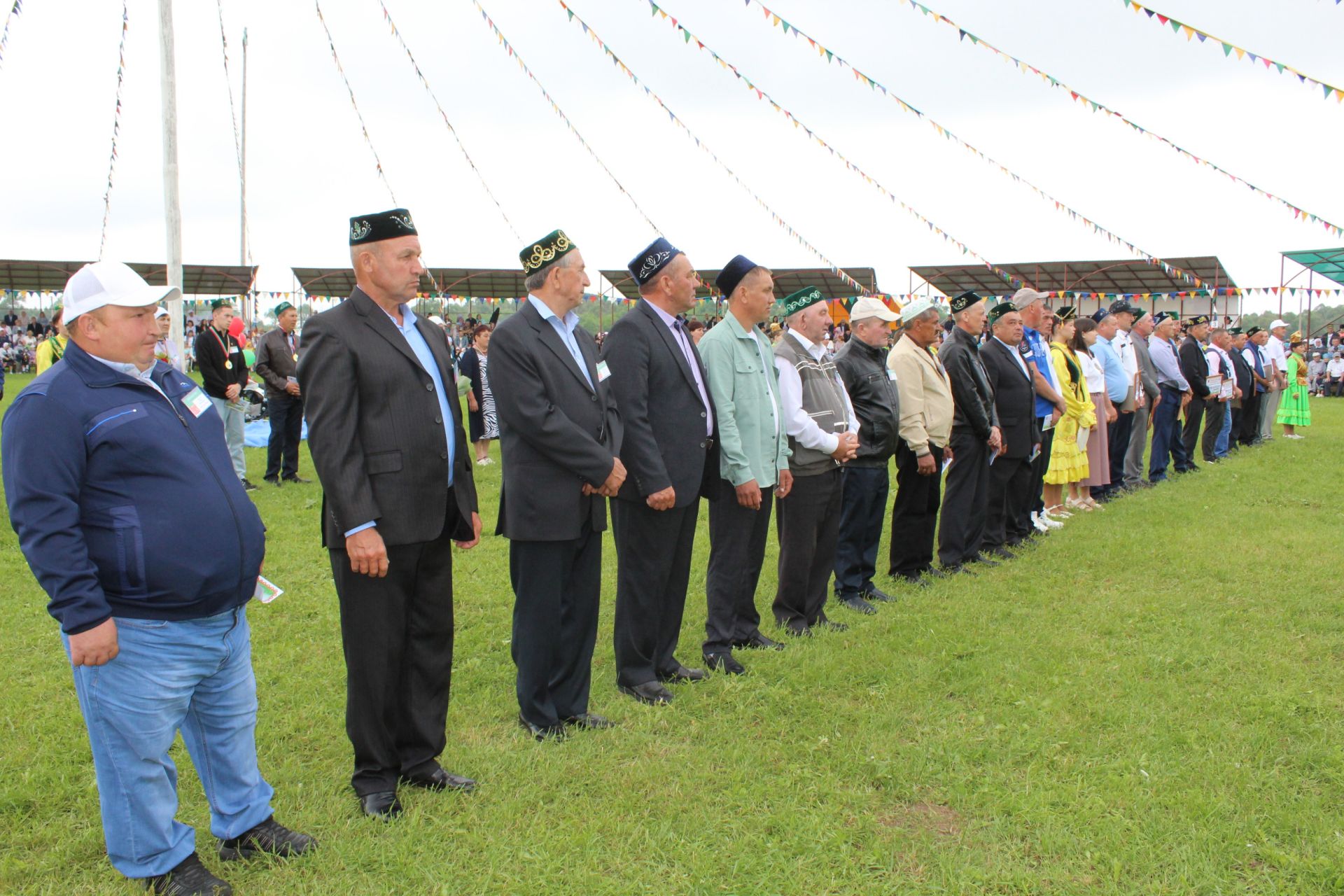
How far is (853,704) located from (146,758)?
301cm

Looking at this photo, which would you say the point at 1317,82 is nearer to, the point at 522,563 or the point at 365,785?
the point at 522,563

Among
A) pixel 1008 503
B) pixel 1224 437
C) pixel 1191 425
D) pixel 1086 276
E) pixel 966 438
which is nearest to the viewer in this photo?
pixel 966 438

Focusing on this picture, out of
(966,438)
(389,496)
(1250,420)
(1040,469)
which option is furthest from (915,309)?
(1250,420)

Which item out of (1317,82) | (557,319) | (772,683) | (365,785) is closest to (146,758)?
(365,785)

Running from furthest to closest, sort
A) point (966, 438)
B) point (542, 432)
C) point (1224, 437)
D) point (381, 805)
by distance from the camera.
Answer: point (1224, 437)
point (966, 438)
point (542, 432)
point (381, 805)

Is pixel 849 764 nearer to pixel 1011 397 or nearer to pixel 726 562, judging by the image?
pixel 726 562

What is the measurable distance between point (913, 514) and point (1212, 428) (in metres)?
8.52

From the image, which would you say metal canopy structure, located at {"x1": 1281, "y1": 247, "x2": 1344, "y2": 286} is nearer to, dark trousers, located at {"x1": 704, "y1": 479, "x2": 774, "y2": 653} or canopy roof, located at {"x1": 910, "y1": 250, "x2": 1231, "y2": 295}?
canopy roof, located at {"x1": 910, "y1": 250, "x2": 1231, "y2": 295}

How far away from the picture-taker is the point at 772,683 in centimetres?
490

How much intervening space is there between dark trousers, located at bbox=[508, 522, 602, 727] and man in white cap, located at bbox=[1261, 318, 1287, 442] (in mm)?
14055

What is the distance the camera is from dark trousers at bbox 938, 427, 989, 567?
7410 millimetres

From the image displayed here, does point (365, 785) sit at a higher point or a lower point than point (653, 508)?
lower

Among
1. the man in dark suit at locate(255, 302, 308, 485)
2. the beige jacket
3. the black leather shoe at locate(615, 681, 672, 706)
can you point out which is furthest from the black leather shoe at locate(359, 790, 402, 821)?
the man in dark suit at locate(255, 302, 308, 485)

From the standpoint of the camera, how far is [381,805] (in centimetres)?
348
